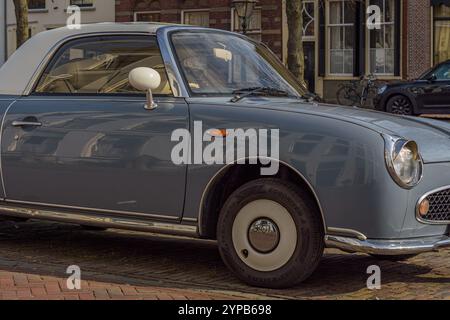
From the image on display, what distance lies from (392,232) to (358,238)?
0.66 feet

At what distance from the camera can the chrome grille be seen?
473 cm

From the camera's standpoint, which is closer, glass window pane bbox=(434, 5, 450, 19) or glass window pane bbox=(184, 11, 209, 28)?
glass window pane bbox=(434, 5, 450, 19)

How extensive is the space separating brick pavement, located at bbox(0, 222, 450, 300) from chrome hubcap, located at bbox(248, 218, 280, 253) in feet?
0.91

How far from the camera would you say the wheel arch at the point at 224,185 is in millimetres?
4914

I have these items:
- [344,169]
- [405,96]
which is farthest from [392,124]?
[405,96]

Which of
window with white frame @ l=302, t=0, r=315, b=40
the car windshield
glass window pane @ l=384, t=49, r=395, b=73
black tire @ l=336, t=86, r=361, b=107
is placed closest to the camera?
the car windshield

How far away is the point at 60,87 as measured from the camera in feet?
19.5

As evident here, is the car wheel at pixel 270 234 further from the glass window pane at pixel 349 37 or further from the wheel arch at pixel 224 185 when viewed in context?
the glass window pane at pixel 349 37

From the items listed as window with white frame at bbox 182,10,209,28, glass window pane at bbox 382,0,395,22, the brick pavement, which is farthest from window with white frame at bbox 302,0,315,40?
the brick pavement

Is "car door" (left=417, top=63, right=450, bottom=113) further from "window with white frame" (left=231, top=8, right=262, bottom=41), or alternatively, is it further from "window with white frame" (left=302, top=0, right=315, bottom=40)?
"window with white frame" (left=231, top=8, right=262, bottom=41)

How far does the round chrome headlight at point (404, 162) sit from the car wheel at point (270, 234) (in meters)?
0.55

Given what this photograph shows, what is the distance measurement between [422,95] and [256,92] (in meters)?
16.1
